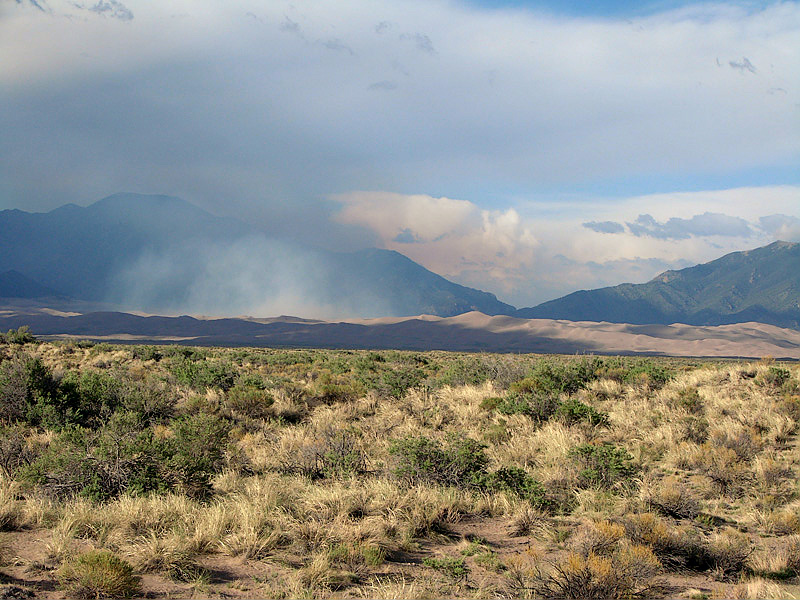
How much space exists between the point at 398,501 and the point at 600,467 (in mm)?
4042

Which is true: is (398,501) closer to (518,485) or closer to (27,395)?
(518,485)

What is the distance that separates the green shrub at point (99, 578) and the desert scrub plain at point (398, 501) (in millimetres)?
22

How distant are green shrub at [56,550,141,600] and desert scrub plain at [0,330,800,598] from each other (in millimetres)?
22

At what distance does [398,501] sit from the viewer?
304 inches

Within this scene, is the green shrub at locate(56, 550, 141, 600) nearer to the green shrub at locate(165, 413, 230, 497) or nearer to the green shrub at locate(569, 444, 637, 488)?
the green shrub at locate(165, 413, 230, 497)

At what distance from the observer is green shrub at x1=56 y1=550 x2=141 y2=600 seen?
517cm

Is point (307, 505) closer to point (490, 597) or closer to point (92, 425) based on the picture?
point (490, 597)

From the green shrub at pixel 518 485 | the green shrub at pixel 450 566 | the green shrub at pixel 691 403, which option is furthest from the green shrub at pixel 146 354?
the green shrub at pixel 450 566

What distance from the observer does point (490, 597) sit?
5410 millimetres

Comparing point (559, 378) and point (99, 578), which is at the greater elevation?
point (559, 378)

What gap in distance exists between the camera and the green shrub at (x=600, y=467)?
8.94 metres

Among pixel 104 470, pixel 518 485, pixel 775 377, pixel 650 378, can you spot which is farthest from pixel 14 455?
pixel 775 377

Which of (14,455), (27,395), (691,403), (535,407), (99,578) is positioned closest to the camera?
(99,578)

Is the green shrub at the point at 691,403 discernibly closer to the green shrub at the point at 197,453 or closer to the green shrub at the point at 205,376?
the green shrub at the point at 197,453
